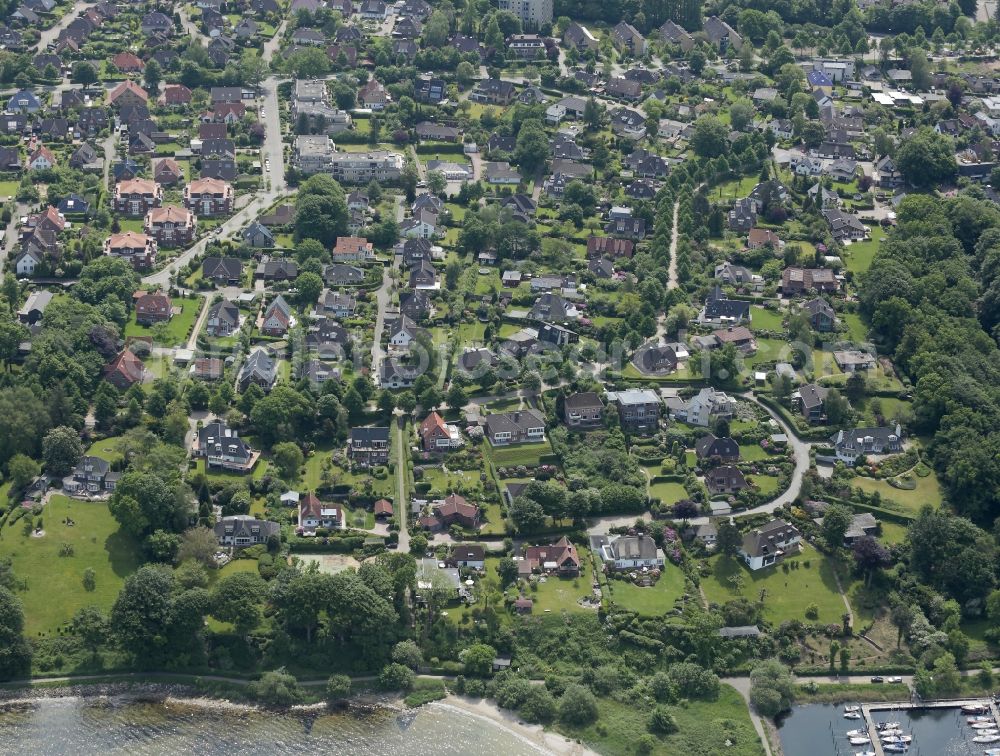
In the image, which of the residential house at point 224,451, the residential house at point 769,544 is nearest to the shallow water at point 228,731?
the residential house at point 224,451

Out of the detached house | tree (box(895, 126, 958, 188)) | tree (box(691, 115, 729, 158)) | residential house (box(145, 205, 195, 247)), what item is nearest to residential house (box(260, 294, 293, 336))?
residential house (box(145, 205, 195, 247))

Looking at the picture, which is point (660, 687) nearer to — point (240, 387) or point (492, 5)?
point (240, 387)

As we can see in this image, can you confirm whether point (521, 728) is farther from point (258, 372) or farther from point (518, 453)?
point (258, 372)

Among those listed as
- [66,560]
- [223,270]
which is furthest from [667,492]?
[223,270]

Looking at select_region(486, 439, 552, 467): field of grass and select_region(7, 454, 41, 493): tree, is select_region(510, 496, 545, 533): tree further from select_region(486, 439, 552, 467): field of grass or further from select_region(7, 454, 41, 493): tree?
select_region(7, 454, 41, 493): tree

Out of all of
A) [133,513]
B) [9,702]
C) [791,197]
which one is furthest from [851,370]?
[9,702]

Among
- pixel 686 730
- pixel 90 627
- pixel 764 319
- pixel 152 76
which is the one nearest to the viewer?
pixel 686 730
